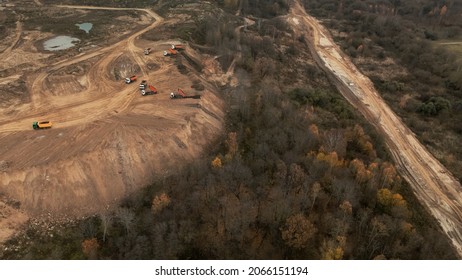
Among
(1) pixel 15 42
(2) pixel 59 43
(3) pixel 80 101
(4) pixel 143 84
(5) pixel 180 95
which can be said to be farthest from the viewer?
(2) pixel 59 43

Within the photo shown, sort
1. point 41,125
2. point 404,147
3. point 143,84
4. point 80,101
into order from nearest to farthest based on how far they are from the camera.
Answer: point 41,125
point 80,101
point 143,84
point 404,147

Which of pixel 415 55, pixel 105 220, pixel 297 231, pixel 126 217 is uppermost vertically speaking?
pixel 415 55

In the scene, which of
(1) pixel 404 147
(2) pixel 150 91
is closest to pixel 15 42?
(2) pixel 150 91

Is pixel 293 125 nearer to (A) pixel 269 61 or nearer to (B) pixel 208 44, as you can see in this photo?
(A) pixel 269 61

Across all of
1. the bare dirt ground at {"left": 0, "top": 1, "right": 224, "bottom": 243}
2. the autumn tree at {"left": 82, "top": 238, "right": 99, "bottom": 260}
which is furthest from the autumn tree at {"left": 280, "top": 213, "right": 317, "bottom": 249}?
the autumn tree at {"left": 82, "top": 238, "right": 99, "bottom": 260}

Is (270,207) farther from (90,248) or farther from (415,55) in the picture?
(415,55)

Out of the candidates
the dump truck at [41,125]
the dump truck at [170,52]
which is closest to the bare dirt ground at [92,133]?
the dump truck at [41,125]

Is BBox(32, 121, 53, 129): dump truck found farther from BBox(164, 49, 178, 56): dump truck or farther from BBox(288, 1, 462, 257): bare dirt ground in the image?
BBox(288, 1, 462, 257): bare dirt ground

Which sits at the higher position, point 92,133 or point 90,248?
point 92,133
